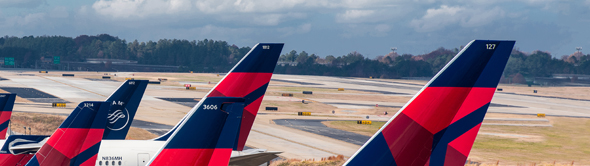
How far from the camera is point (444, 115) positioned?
843 centimetres

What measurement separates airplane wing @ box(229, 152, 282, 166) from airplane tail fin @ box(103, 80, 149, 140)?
6676mm

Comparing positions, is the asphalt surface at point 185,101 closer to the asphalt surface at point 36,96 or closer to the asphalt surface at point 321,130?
the asphalt surface at point 36,96

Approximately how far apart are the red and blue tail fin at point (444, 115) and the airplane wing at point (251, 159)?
759cm

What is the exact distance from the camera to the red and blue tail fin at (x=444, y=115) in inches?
324

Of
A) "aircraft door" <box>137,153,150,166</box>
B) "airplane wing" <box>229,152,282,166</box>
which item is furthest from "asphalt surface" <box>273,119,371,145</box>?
"aircraft door" <box>137,153,150,166</box>

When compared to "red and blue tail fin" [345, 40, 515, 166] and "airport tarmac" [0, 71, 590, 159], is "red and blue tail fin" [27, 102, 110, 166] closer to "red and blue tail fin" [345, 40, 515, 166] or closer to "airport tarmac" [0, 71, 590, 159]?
"red and blue tail fin" [345, 40, 515, 166]

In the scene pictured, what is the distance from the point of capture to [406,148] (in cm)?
824

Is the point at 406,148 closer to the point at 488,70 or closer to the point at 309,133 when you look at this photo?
the point at 488,70

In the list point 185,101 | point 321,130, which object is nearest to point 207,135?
point 321,130

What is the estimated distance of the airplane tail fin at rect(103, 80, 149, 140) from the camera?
2016 centimetres

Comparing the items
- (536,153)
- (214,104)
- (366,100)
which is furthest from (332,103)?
(214,104)

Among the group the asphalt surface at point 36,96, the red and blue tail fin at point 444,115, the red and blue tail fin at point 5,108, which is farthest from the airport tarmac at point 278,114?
the red and blue tail fin at point 444,115

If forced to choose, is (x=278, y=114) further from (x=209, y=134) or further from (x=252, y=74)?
(x=209, y=134)

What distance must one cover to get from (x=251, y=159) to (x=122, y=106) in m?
7.13
